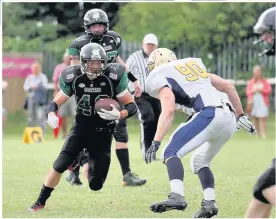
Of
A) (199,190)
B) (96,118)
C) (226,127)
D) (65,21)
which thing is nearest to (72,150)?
(96,118)

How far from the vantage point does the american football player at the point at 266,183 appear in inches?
204

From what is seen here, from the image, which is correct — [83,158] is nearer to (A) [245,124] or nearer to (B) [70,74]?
(B) [70,74]

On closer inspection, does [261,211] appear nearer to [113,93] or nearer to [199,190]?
[113,93]

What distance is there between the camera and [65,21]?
89.0 ft

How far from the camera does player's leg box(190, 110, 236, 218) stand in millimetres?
6711

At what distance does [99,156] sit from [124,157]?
70.1 inches

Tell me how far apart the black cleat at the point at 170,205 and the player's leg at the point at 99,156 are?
114 cm

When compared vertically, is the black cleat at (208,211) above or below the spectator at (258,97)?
above

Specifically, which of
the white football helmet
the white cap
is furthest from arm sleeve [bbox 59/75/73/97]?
the white cap

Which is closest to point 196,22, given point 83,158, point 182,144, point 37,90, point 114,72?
point 37,90

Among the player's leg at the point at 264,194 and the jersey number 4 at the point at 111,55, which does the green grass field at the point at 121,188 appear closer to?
the jersey number 4 at the point at 111,55

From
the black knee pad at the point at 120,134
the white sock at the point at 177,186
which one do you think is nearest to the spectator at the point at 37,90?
the black knee pad at the point at 120,134

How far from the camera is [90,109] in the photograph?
730cm

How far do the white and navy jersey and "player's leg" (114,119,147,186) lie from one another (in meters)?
2.38
